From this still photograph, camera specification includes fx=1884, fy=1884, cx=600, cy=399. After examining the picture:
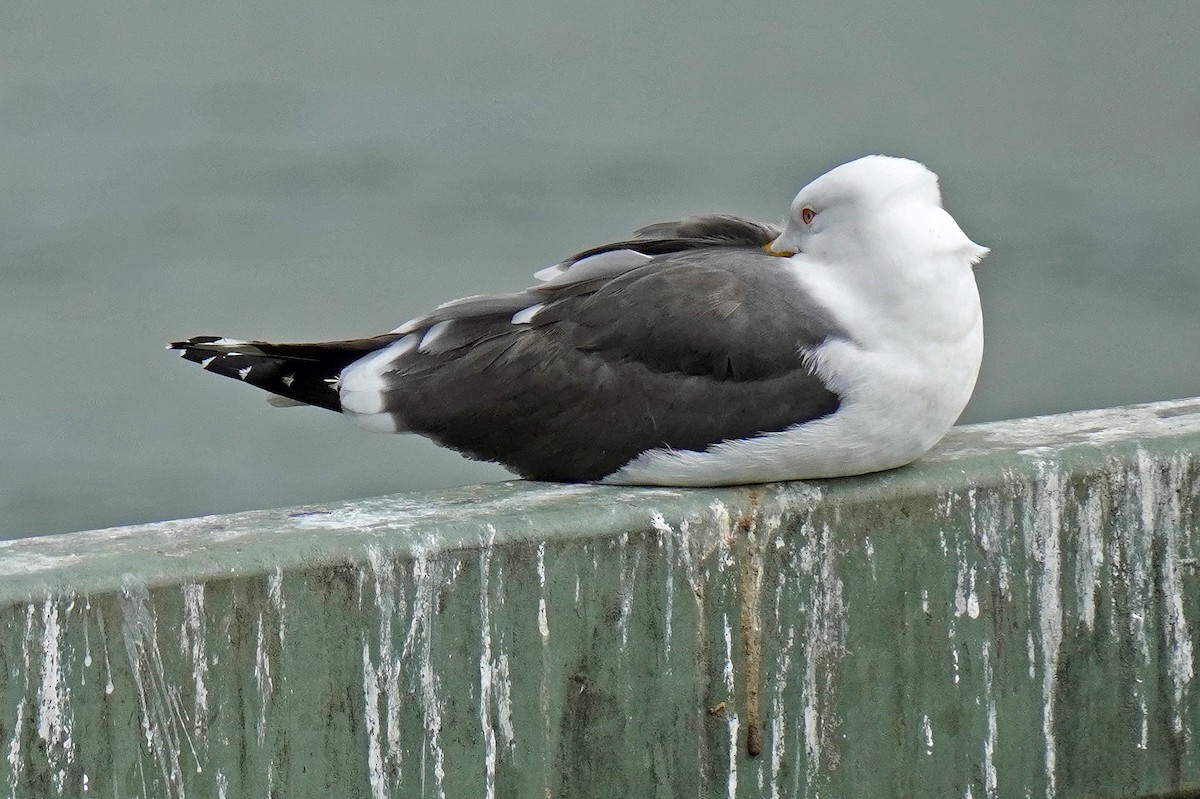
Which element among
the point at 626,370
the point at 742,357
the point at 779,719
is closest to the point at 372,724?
the point at 779,719

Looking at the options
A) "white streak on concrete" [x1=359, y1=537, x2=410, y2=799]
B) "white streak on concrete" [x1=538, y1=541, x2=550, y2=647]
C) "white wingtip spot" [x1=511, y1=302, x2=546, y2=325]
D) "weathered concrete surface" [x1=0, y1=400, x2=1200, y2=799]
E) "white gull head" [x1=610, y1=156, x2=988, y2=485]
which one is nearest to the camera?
"weathered concrete surface" [x1=0, y1=400, x2=1200, y2=799]

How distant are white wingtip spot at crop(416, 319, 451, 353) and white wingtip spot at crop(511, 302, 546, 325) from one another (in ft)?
0.60

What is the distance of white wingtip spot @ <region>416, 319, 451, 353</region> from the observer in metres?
4.45

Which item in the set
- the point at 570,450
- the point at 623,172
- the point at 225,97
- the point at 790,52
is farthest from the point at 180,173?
the point at 570,450

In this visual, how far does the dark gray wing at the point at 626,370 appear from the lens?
412 centimetres

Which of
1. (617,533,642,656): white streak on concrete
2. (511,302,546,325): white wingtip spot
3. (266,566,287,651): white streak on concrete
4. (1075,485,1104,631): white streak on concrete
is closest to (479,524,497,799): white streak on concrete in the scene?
(617,533,642,656): white streak on concrete

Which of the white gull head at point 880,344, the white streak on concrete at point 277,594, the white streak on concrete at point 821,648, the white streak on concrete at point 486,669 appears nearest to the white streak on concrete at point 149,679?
the white streak on concrete at point 277,594

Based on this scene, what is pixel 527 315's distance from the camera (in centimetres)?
436

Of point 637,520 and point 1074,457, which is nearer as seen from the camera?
point 637,520

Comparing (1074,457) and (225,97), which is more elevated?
(225,97)

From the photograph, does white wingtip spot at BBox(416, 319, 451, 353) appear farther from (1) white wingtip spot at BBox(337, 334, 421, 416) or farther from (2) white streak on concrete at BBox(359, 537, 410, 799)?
(2) white streak on concrete at BBox(359, 537, 410, 799)

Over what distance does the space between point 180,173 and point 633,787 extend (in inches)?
481

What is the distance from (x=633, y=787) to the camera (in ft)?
12.9

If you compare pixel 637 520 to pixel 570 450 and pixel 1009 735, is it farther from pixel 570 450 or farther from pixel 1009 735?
pixel 1009 735
